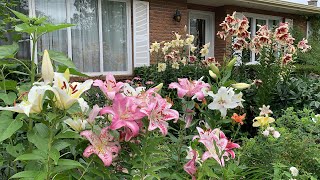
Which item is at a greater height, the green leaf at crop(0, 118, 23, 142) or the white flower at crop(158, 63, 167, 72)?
the white flower at crop(158, 63, 167, 72)

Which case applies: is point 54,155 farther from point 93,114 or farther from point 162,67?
A: point 162,67

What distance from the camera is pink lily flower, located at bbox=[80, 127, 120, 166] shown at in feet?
3.79

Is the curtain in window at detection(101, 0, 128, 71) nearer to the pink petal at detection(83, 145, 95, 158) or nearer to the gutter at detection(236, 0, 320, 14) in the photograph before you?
the gutter at detection(236, 0, 320, 14)

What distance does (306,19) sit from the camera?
13961 mm

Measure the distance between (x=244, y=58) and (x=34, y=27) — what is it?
187 inches

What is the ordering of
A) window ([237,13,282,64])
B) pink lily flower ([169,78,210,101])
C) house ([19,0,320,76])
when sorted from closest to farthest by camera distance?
pink lily flower ([169,78,210,101]), house ([19,0,320,76]), window ([237,13,282,64])

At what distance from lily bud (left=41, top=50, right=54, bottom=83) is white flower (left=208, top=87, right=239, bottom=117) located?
0.73 metres

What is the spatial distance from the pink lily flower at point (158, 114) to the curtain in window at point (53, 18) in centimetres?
616

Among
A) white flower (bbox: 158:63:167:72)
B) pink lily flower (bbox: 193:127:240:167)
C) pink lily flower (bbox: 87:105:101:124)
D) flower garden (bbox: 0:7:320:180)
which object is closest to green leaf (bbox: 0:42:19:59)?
flower garden (bbox: 0:7:320:180)

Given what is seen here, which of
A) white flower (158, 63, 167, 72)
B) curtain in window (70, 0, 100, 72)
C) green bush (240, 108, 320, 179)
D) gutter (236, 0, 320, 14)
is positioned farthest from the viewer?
gutter (236, 0, 320, 14)

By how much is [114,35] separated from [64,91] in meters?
7.17

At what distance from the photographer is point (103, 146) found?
118 centimetres

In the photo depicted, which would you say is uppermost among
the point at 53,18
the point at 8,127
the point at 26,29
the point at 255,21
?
the point at 255,21

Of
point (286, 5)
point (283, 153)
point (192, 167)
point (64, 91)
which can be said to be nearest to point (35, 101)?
point (64, 91)
